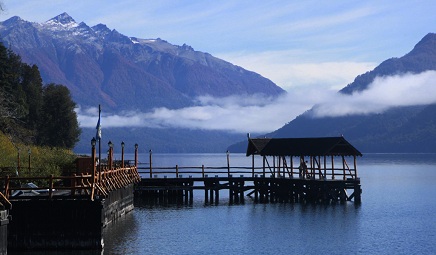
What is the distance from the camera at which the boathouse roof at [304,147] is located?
237 feet

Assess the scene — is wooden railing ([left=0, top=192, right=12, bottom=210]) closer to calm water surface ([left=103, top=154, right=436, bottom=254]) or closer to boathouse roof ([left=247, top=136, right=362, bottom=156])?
calm water surface ([left=103, top=154, right=436, bottom=254])

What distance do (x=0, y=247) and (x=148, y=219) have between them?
2662 centimetres

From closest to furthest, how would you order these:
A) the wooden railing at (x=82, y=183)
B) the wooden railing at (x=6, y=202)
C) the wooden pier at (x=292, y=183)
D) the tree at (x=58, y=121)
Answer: the wooden railing at (x=6, y=202), the wooden railing at (x=82, y=183), the wooden pier at (x=292, y=183), the tree at (x=58, y=121)

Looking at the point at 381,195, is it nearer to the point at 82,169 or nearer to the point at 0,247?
the point at 82,169

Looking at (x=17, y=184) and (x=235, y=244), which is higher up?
(x=17, y=184)

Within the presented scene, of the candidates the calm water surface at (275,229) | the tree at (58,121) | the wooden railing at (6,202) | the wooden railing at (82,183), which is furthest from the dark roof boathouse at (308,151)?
the wooden railing at (6,202)

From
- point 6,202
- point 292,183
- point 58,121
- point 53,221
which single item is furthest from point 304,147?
point 6,202

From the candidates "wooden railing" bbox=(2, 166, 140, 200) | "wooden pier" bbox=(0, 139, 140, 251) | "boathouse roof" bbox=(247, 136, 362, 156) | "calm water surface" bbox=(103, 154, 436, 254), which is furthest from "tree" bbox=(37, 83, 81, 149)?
"wooden pier" bbox=(0, 139, 140, 251)

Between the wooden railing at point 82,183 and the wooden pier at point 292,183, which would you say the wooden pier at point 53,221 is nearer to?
the wooden railing at point 82,183

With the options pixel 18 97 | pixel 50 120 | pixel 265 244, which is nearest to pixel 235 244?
pixel 265 244

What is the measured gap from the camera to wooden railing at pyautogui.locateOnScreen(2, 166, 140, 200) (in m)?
38.6

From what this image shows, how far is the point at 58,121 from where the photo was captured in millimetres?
106312

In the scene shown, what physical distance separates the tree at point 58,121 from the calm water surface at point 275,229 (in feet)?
124

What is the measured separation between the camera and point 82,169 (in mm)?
59656
